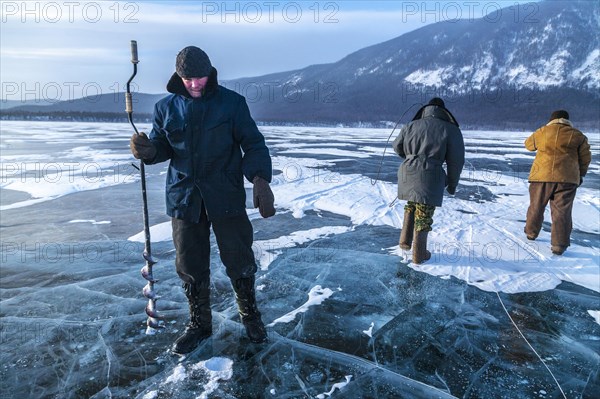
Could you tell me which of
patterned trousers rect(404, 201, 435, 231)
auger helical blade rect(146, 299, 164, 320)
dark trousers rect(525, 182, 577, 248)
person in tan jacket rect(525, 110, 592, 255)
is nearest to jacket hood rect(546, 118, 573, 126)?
person in tan jacket rect(525, 110, 592, 255)

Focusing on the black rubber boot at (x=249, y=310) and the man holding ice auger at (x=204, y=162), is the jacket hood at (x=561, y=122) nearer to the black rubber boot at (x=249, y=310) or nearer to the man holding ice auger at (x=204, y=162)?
the man holding ice auger at (x=204, y=162)

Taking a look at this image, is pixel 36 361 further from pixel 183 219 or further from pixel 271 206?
pixel 271 206

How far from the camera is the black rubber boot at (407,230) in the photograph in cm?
471

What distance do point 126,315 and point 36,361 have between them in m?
0.70

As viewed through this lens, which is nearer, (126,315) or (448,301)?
(126,315)

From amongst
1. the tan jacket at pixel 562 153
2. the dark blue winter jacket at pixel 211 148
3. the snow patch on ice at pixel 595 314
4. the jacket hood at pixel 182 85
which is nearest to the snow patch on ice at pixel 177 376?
the dark blue winter jacket at pixel 211 148

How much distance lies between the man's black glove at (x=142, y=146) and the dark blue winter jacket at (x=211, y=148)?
0.08 meters

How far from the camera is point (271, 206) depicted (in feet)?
8.36

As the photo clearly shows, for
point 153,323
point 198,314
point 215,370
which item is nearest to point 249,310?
point 198,314

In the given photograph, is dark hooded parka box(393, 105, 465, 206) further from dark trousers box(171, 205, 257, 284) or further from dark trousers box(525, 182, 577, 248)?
dark trousers box(171, 205, 257, 284)

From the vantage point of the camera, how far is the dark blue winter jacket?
2.53 m

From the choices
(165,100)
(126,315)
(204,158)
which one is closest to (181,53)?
(165,100)

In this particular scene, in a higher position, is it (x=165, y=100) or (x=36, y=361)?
(x=165, y=100)

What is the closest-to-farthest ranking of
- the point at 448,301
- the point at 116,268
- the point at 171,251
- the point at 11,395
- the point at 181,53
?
1. the point at 11,395
2. the point at 181,53
3. the point at 448,301
4. the point at 116,268
5. the point at 171,251
